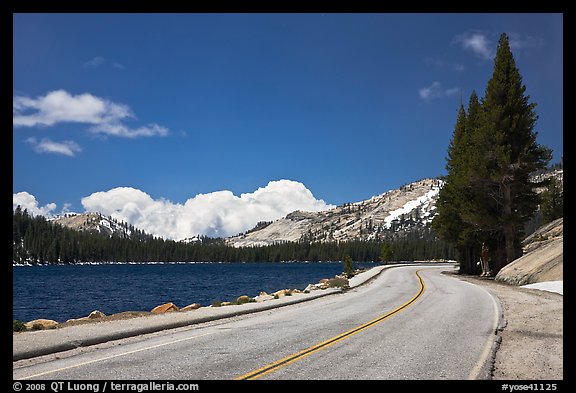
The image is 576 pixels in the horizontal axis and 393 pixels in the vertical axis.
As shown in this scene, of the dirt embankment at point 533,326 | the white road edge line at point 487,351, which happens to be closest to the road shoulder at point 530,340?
the dirt embankment at point 533,326

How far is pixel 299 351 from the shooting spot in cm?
1126

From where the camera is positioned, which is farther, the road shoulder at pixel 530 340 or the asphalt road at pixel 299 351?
the road shoulder at pixel 530 340

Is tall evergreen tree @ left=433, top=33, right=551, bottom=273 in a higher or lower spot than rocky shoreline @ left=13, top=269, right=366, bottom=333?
higher

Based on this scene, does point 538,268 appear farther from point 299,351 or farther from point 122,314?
point 122,314

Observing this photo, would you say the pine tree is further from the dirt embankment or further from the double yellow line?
the double yellow line

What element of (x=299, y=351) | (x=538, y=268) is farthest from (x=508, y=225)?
(x=299, y=351)

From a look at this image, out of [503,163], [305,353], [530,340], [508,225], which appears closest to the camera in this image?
[305,353]

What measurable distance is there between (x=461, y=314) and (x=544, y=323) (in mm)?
3199

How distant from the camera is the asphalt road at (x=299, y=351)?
30.0 ft

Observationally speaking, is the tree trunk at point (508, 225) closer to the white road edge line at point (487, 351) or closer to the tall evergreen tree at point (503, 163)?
the tall evergreen tree at point (503, 163)

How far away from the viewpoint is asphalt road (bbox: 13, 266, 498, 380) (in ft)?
30.0

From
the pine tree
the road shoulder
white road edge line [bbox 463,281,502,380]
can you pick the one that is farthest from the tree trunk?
white road edge line [bbox 463,281,502,380]
